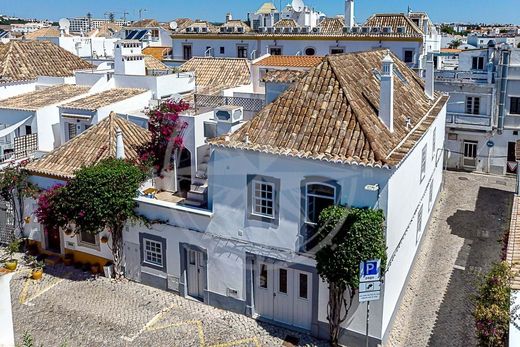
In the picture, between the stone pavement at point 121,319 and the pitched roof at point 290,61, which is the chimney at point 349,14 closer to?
the pitched roof at point 290,61

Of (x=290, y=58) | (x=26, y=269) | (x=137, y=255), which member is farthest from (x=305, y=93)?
(x=290, y=58)

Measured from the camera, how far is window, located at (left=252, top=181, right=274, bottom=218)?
50.9 feet

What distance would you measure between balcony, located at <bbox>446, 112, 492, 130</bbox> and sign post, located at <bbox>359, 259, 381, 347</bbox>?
2064cm

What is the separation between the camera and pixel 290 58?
111 feet

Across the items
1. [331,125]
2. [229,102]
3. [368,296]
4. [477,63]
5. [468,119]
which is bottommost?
[368,296]

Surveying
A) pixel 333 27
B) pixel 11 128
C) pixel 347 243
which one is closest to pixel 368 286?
pixel 347 243

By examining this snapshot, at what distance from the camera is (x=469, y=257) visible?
68.9ft

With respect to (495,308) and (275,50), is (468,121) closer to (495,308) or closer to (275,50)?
(275,50)

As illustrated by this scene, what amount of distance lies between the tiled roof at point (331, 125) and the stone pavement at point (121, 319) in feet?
17.6

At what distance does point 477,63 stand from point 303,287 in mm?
23822

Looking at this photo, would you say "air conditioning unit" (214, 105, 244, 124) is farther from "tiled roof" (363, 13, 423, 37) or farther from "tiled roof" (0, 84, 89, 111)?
"tiled roof" (363, 13, 423, 37)

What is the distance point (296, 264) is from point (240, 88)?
50.1ft

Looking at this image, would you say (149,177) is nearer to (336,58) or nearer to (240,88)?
(336,58)

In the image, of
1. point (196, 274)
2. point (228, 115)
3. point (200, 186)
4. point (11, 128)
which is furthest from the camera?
point (11, 128)
